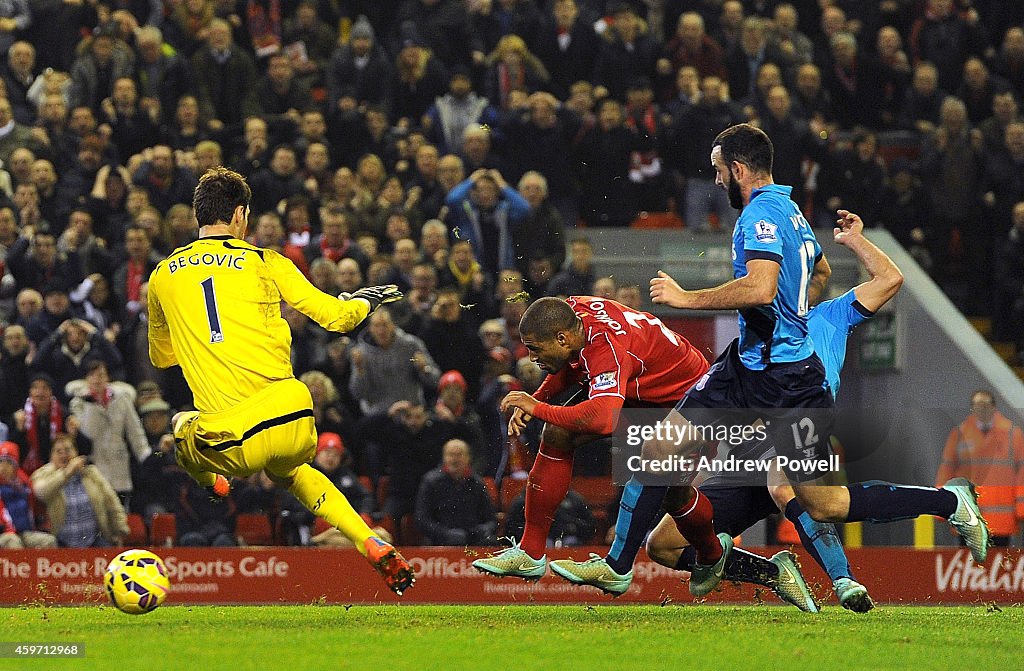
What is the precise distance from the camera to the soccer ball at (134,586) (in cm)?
766

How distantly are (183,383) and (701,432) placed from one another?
252 inches

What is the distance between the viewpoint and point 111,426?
12.7 m

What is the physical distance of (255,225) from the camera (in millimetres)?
14578

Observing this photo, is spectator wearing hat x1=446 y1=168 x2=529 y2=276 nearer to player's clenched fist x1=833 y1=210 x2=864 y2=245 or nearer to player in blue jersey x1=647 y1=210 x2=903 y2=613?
player in blue jersey x1=647 y1=210 x2=903 y2=613

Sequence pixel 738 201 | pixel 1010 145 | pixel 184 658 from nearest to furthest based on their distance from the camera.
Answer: pixel 184 658, pixel 738 201, pixel 1010 145

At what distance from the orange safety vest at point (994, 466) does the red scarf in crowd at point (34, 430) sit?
705 centimetres

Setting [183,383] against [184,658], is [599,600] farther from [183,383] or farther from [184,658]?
[184,658]

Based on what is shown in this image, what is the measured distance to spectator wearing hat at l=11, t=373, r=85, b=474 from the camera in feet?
41.7

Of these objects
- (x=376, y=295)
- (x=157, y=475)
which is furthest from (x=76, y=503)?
Answer: (x=376, y=295)

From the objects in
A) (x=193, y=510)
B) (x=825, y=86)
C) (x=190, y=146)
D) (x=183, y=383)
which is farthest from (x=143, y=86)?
(x=825, y=86)

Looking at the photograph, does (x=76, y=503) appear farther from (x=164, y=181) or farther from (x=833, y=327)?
(x=833, y=327)

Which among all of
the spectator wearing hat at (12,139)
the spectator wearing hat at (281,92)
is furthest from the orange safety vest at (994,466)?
the spectator wearing hat at (12,139)

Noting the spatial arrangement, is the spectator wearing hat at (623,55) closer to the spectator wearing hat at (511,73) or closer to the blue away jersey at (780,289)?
the spectator wearing hat at (511,73)

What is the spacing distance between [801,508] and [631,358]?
46.2 inches
